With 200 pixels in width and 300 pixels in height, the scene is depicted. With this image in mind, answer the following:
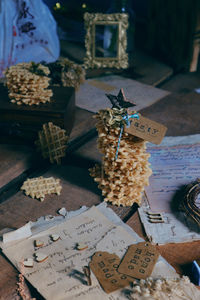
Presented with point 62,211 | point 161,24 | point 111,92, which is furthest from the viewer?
point 161,24

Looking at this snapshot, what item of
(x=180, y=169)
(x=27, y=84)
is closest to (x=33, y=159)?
(x=27, y=84)

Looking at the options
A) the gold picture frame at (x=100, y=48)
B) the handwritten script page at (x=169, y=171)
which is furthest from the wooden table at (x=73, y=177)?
the gold picture frame at (x=100, y=48)

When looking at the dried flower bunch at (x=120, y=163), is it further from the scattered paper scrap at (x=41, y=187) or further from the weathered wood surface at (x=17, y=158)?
the weathered wood surface at (x=17, y=158)

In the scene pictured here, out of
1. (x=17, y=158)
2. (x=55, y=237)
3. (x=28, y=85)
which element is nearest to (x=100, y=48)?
(x=28, y=85)

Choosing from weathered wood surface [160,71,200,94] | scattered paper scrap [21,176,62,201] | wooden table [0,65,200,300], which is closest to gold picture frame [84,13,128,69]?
weathered wood surface [160,71,200,94]

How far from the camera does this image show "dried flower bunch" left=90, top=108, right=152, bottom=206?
1062 millimetres

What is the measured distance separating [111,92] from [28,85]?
602mm

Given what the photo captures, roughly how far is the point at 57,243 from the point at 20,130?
1.75 feet

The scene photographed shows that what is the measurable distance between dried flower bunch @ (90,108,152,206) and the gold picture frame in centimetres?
98

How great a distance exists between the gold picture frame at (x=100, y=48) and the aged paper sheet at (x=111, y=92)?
97 mm

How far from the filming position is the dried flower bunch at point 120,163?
1.06m

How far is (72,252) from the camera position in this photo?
3.24 feet

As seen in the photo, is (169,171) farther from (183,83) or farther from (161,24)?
(161,24)

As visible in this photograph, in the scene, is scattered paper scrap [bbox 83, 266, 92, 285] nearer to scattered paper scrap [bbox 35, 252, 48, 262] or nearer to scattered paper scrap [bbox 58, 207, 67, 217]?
scattered paper scrap [bbox 35, 252, 48, 262]
